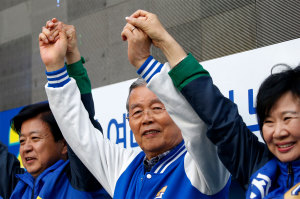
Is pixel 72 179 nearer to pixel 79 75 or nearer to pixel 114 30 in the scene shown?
pixel 79 75

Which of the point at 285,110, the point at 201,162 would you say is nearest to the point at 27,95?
the point at 201,162

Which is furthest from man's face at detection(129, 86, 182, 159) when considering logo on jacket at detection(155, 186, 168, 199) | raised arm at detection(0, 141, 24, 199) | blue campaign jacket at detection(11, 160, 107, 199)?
raised arm at detection(0, 141, 24, 199)

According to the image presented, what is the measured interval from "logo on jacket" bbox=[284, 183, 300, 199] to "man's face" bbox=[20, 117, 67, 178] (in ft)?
3.85

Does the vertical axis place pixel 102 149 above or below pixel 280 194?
above

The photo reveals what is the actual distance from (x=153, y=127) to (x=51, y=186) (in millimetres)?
548

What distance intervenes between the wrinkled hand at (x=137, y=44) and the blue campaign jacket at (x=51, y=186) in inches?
25.4

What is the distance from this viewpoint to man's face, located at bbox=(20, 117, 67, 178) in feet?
6.51

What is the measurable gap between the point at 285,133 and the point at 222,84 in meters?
0.67

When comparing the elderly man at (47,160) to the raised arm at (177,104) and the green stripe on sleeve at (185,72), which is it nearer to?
the raised arm at (177,104)

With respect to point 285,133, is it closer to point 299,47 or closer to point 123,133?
Result: point 299,47

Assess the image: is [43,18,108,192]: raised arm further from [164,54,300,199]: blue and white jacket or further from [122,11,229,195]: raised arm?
[164,54,300,199]: blue and white jacket

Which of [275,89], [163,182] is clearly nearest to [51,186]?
[163,182]

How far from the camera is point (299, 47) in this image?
5.32 ft

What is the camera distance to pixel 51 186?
1.84 m
